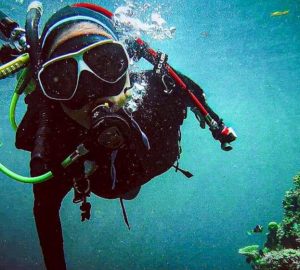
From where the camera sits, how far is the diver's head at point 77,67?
9.39 ft

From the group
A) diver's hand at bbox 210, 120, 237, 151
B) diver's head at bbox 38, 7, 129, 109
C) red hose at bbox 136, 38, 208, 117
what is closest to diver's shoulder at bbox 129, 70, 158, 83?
red hose at bbox 136, 38, 208, 117

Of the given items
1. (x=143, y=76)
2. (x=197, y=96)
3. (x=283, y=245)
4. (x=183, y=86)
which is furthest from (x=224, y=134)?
(x=283, y=245)

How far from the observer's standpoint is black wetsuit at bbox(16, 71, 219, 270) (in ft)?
9.68

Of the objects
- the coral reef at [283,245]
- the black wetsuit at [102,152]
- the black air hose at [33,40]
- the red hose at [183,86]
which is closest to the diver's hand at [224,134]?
the black wetsuit at [102,152]

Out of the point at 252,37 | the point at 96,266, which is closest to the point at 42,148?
the point at 252,37

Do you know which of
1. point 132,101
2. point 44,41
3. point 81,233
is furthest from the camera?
point 81,233

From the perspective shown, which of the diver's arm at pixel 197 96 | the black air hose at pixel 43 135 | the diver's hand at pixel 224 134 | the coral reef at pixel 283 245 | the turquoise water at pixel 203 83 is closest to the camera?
the black air hose at pixel 43 135

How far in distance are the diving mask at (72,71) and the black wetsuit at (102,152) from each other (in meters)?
0.31

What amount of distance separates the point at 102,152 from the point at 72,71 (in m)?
0.83

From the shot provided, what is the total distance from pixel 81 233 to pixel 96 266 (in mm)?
10235

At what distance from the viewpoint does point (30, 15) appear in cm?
309

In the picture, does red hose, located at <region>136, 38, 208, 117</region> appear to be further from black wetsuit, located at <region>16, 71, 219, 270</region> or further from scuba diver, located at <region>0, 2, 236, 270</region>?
scuba diver, located at <region>0, 2, 236, 270</region>

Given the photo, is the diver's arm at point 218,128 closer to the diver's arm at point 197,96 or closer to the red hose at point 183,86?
the diver's arm at point 197,96

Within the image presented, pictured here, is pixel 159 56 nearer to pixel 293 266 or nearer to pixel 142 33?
pixel 293 266
